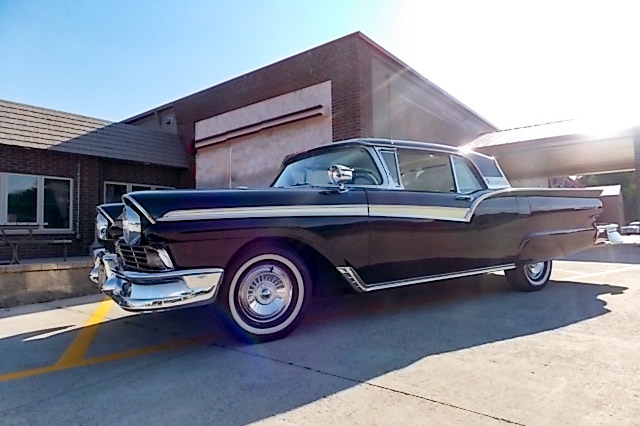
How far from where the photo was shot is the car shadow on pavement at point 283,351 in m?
2.46

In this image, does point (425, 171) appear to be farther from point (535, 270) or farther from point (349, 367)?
Answer: point (349, 367)

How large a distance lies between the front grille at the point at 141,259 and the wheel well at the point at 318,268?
2.38 feet

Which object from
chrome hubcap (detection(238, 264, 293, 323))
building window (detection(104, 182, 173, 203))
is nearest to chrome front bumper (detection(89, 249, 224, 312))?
chrome hubcap (detection(238, 264, 293, 323))

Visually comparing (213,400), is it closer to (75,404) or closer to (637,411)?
(75,404)

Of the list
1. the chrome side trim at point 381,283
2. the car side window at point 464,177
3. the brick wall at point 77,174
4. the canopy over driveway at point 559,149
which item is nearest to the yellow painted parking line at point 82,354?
the chrome side trim at point 381,283

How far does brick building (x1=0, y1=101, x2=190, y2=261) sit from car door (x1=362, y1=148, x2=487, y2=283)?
8.55 meters

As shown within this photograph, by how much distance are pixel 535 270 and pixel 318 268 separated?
124 inches

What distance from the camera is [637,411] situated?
7.43ft

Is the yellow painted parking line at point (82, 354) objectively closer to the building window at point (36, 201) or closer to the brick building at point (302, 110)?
the brick building at point (302, 110)

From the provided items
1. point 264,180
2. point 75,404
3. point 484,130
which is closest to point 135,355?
point 75,404

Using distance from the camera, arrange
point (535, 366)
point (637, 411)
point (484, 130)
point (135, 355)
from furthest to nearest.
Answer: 1. point (484, 130)
2. point (135, 355)
3. point (535, 366)
4. point (637, 411)

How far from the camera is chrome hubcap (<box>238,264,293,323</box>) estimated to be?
3.46 metres

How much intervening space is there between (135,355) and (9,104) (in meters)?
9.56

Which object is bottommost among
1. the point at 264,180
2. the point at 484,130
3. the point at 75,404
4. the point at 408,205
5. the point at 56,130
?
the point at 75,404
